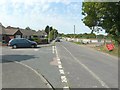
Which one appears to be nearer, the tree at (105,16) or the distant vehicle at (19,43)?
the tree at (105,16)

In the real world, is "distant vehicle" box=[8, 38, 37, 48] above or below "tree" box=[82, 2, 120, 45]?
below

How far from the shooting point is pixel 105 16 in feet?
102

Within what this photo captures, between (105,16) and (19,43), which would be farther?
(19,43)

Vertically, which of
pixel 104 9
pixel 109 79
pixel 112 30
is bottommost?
pixel 109 79

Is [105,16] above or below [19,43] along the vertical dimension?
above

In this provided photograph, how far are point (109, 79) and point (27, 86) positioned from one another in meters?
3.50

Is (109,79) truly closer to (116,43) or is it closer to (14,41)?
(116,43)

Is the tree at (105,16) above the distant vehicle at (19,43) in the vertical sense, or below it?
above

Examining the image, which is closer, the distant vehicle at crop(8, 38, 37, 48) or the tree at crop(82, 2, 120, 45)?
the tree at crop(82, 2, 120, 45)

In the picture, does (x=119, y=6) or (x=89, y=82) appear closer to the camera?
(x=89, y=82)

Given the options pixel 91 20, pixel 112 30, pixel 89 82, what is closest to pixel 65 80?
pixel 89 82

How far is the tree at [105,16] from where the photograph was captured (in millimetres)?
29167

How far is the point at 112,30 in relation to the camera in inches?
1224

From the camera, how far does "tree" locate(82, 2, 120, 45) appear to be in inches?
1148
